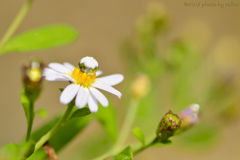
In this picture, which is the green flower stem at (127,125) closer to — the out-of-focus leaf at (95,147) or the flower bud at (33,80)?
the out-of-focus leaf at (95,147)

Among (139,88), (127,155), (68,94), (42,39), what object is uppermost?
(42,39)

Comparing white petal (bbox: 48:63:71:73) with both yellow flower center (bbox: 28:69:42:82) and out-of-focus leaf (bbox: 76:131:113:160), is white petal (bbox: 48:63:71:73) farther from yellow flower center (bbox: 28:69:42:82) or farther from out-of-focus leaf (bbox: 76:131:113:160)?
out-of-focus leaf (bbox: 76:131:113:160)

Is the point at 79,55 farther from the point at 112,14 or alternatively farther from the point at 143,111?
the point at 143,111

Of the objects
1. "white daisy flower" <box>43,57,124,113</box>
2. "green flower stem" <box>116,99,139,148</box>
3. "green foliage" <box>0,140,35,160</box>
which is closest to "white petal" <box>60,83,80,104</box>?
"white daisy flower" <box>43,57,124,113</box>

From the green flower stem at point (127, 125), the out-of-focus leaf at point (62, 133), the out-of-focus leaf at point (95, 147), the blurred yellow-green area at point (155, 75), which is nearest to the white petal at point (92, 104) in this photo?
the blurred yellow-green area at point (155, 75)

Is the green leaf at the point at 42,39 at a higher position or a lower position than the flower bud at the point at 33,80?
higher

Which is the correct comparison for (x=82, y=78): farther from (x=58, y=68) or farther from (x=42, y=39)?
(x=42, y=39)

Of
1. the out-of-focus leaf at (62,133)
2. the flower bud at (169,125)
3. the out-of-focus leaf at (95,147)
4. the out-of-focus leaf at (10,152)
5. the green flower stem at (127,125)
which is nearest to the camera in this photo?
the out-of-focus leaf at (10,152)

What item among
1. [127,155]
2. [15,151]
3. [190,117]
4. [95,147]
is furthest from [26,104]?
[95,147]

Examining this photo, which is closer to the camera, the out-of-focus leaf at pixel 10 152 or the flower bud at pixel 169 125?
the out-of-focus leaf at pixel 10 152
